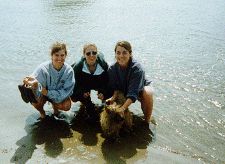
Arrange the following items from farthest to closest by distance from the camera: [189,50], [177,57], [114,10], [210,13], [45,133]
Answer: [114,10] < [210,13] < [189,50] < [177,57] < [45,133]

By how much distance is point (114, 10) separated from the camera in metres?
21.0

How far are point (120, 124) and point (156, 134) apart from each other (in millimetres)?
869

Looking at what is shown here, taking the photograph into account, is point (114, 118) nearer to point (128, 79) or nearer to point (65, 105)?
point (128, 79)

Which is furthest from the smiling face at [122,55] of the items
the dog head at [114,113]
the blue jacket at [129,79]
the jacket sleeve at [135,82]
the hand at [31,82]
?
the hand at [31,82]

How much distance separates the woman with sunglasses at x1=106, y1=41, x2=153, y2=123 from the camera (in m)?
5.42

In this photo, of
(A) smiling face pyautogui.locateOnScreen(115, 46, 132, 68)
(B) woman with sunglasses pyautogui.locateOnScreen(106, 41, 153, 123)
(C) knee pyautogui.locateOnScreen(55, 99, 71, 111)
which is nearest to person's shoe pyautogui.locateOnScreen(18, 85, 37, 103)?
(C) knee pyautogui.locateOnScreen(55, 99, 71, 111)

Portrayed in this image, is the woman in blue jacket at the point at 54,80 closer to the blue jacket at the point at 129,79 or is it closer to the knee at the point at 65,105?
the knee at the point at 65,105

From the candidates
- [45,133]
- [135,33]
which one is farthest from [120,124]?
[135,33]

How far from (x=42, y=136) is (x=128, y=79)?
6.19 feet

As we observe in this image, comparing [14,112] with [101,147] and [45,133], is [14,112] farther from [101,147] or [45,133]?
[101,147]

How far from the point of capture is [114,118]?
17.4 ft

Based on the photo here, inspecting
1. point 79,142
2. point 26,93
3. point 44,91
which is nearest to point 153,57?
point 44,91

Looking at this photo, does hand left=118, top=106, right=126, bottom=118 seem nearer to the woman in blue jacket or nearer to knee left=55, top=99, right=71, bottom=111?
the woman in blue jacket

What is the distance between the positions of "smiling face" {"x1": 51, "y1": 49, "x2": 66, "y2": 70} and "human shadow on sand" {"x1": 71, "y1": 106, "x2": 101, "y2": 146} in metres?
1.25
